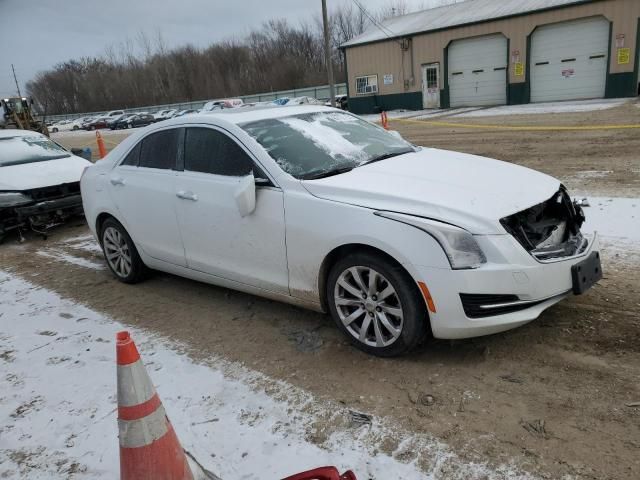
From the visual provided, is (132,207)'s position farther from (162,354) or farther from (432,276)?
(432,276)

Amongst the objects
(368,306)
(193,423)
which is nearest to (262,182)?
(368,306)

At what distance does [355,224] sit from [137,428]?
1716mm

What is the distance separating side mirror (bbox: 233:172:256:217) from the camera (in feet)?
12.6

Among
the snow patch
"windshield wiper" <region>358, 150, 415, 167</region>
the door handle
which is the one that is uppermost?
"windshield wiper" <region>358, 150, 415, 167</region>

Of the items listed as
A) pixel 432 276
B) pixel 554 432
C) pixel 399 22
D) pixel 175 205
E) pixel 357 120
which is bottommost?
pixel 554 432

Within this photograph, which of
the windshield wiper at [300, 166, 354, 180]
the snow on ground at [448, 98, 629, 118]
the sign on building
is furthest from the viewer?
the sign on building

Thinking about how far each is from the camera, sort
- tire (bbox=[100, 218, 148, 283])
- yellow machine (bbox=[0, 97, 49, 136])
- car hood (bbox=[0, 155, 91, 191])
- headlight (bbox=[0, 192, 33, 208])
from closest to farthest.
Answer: tire (bbox=[100, 218, 148, 283]) < headlight (bbox=[0, 192, 33, 208]) < car hood (bbox=[0, 155, 91, 191]) < yellow machine (bbox=[0, 97, 49, 136])

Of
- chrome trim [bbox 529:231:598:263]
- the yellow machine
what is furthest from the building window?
chrome trim [bbox 529:231:598:263]

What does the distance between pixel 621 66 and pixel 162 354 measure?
25.8 meters

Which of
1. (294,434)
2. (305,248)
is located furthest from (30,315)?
(294,434)

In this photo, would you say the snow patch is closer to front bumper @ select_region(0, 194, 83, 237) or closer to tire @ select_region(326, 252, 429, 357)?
front bumper @ select_region(0, 194, 83, 237)

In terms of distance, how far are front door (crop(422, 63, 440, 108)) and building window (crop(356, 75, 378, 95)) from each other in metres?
3.35

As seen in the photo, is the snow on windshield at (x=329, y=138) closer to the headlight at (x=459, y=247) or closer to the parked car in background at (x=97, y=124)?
the headlight at (x=459, y=247)

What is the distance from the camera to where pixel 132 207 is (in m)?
5.04
